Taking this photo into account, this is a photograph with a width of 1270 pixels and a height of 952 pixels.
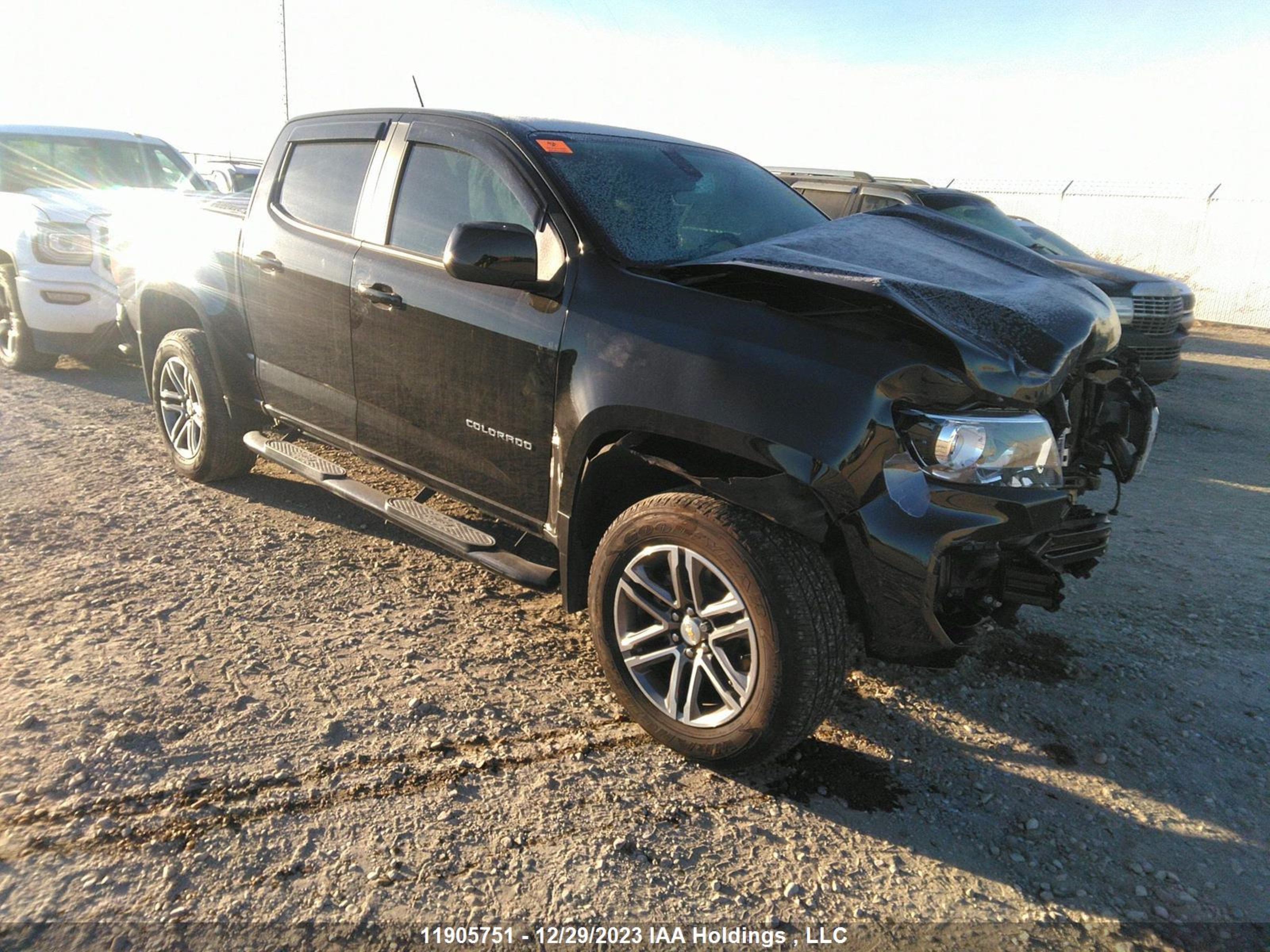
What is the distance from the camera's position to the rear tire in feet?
23.3

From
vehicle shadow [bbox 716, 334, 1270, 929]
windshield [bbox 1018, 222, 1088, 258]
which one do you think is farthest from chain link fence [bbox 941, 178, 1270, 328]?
vehicle shadow [bbox 716, 334, 1270, 929]

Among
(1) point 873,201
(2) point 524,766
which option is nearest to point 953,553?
(2) point 524,766

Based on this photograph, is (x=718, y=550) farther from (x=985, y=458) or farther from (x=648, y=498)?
(x=985, y=458)

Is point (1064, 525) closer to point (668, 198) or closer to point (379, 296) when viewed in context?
point (668, 198)

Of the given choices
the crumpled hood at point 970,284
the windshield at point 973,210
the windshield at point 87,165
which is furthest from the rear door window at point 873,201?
the windshield at point 87,165

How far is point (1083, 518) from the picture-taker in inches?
106

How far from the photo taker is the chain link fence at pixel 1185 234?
17.8m

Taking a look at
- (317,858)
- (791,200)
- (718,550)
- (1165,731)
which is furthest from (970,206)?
(317,858)

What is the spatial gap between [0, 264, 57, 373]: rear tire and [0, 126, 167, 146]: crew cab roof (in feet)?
4.57

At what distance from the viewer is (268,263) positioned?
4.20 meters

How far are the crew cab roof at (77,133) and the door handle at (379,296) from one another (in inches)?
244

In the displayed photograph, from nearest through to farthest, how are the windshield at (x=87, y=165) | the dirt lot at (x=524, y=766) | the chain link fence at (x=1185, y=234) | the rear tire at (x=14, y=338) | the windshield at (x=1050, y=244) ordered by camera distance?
the dirt lot at (x=524, y=766)
the rear tire at (x=14, y=338)
the windshield at (x=87, y=165)
the windshield at (x=1050, y=244)
the chain link fence at (x=1185, y=234)

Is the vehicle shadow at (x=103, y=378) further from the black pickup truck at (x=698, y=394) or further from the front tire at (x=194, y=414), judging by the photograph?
the black pickup truck at (x=698, y=394)

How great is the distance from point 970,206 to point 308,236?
703 cm
